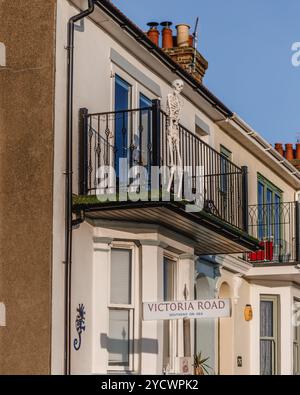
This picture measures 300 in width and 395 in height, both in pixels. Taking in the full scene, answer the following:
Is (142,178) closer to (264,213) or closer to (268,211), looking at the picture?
(264,213)

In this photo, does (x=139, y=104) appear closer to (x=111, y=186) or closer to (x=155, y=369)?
(x=111, y=186)

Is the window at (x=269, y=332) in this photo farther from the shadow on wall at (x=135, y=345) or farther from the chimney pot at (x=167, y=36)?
the shadow on wall at (x=135, y=345)

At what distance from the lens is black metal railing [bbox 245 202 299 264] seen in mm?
23469

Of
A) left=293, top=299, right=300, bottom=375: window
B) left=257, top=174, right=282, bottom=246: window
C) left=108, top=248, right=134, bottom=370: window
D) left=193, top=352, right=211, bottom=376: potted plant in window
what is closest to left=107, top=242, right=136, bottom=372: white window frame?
left=108, top=248, right=134, bottom=370: window

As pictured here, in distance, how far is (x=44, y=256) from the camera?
14672 millimetres

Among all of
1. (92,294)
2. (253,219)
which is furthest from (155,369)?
(253,219)

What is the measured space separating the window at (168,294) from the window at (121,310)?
1007 mm

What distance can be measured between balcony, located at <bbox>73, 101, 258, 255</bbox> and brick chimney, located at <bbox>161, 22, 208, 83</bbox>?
11.7ft

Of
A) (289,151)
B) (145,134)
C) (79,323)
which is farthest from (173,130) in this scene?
(289,151)

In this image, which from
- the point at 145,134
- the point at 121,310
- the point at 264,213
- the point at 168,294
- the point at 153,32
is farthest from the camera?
the point at 264,213

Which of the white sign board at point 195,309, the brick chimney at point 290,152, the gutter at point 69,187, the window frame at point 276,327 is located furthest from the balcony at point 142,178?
the brick chimney at point 290,152

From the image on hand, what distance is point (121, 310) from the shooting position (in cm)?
1608

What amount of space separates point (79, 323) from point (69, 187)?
186 cm

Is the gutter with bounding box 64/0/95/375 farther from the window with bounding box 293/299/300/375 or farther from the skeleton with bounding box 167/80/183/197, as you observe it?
the window with bounding box 293/299/300/375
